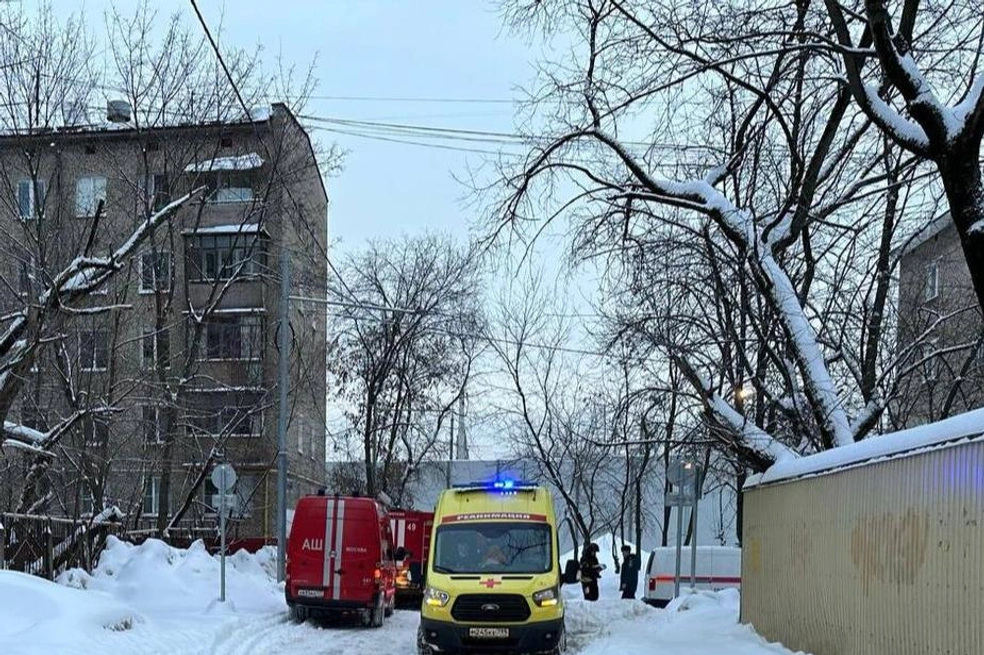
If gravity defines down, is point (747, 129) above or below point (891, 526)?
above

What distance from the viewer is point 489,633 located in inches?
500

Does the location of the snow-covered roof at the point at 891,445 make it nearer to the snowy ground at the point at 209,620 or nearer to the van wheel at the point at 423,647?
the snowy ground at the point at 209,620

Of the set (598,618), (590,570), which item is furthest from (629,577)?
(598,618)

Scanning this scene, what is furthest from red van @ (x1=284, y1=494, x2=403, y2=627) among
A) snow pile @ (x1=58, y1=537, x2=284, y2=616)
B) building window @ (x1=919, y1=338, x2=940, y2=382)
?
building window @ (x1=919, y1=338, x2=940, y2=382)

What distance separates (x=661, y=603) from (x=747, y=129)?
12954 mm

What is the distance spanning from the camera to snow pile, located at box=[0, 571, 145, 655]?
9922 mm

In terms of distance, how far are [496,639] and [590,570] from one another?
399 inches

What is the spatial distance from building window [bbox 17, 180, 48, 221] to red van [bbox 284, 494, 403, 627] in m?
9.57

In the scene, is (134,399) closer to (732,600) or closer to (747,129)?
(732,600)

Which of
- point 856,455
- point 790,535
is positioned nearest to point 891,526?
point 856,455

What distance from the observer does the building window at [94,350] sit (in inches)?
939

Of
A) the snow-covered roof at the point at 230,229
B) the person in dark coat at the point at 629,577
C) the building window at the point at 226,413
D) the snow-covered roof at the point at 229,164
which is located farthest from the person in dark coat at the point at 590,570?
the snow-covered roof at the point at 229,164

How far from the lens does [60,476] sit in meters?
24.4

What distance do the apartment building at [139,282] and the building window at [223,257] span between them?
123mm
